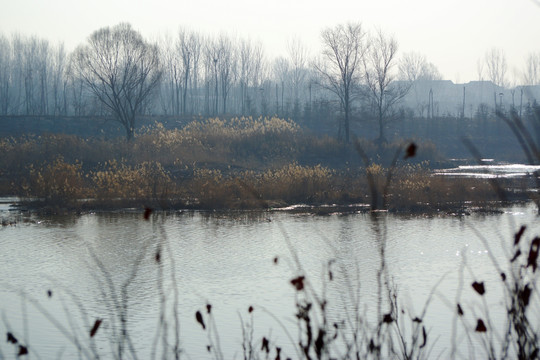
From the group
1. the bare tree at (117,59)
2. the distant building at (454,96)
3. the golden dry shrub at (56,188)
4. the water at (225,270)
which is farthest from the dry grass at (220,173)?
the distant building at (454,96)

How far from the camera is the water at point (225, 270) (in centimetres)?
728

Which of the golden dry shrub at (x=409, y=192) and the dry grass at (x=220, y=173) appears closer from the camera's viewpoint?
the golden dry shrub at (x=409, y=192)

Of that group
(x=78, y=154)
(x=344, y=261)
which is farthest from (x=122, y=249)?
(x=78, y=154)

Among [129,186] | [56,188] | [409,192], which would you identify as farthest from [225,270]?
[56,188]

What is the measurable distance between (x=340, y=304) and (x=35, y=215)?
40.8 ft

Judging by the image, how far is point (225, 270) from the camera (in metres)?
10.8

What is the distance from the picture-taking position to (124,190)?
20.4m

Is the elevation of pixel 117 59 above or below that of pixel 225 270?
above

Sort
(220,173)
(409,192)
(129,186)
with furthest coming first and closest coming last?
(220,173) → (129,186) → (409,192)

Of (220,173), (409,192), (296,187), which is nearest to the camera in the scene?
(409,192)

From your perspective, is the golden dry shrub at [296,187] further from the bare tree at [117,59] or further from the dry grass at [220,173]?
the bare tree at [117,59]

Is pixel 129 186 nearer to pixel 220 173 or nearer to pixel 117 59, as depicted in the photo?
pixel 220 173

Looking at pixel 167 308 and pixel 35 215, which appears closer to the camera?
pixel 167 308

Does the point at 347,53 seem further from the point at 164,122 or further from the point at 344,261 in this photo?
the point at 344,261
